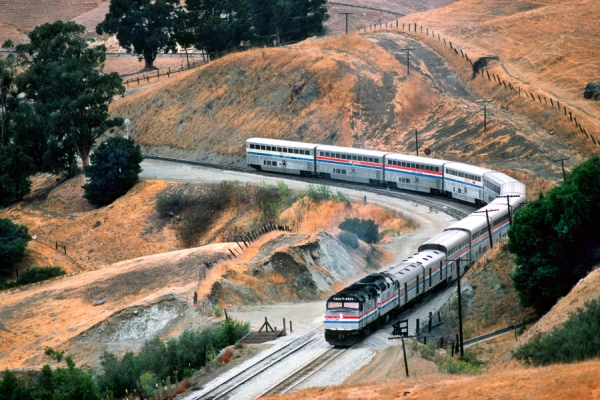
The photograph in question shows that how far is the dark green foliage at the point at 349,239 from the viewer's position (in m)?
A: 61.6

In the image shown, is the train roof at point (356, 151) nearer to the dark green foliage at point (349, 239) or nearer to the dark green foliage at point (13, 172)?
the dark green foliage at point (349, 239)

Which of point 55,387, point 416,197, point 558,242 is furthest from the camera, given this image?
point 416,197

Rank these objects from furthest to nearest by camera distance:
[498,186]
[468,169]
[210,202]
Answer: [210,202]
[468,169]
[498,186]

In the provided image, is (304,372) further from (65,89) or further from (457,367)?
(65,89)

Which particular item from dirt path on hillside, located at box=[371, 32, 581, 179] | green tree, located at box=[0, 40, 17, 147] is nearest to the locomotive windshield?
dirt path on hillside, located at box=[371, 32, 581, 179]

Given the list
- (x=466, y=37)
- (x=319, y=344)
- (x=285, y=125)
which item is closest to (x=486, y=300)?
(x=319, y=344)

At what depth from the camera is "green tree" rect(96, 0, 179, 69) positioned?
5197 inches

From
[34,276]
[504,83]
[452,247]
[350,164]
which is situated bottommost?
[34,276]

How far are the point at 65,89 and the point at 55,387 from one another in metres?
59.7

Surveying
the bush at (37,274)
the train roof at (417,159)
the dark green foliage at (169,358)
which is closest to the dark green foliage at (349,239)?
the dark green foliage at (169,358)

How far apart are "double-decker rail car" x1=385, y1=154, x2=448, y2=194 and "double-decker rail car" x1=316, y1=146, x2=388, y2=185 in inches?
43.3

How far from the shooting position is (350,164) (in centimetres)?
8344

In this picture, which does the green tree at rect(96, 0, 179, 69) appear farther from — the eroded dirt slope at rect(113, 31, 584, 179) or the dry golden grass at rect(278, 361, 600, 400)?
the dry golden grass at rect(278, 361, 600, 400)

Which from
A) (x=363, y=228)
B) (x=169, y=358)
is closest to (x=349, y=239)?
(x=363, y=228)
